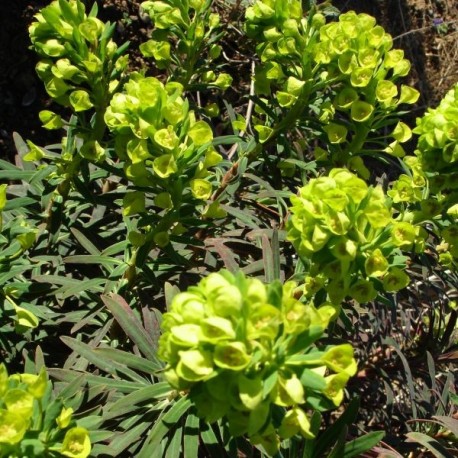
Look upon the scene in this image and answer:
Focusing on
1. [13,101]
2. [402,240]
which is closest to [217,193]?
[402,240]

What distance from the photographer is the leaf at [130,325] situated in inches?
67.5

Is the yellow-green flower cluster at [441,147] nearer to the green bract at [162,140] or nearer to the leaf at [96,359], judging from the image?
the green bract at [162,140]

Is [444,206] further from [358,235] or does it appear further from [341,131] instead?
[358,235]

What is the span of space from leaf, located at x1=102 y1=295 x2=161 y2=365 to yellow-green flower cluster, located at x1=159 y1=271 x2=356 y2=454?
0.49 m

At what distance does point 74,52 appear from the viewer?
186 cm

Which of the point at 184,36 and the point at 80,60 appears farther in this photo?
the point at 184,36

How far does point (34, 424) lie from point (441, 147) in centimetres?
132

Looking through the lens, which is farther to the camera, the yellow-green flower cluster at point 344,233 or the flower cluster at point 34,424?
the yellow-green flower cluster at point 344,233

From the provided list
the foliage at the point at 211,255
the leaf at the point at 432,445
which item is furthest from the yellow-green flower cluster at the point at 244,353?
the leaf at the point at 432,445

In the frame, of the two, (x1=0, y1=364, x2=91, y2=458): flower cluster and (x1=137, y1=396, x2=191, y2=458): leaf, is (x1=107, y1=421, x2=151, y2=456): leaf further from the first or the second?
(x1=0, y1=364, x2=91, y2=458): flower cluster

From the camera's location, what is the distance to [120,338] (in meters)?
2.09

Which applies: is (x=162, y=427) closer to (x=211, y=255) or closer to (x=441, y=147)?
(x=211, y=255)

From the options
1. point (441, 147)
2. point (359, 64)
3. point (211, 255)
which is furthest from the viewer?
point (211, 255)

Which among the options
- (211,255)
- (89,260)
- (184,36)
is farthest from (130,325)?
(184,36)
